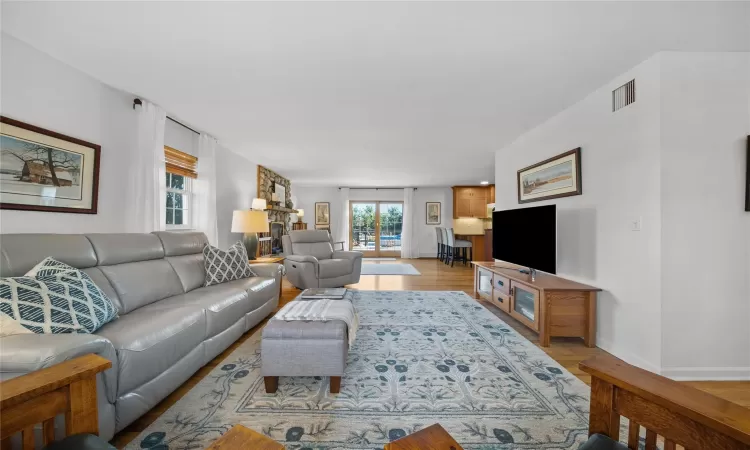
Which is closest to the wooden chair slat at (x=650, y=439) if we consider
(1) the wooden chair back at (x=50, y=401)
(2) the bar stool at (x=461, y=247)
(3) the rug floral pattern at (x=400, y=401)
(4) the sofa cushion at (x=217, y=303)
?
(3) the rug floral pattern at (x=400, y=401)

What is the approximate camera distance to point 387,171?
609cm

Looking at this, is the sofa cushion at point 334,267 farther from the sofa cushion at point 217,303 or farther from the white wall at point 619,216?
the white wall at point 619,216

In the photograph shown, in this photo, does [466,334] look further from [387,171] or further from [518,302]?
[387,171]

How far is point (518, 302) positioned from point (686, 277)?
126cm

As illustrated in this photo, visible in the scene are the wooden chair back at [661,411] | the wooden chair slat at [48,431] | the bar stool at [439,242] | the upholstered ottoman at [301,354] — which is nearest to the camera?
the wooden chair back at [661,411]

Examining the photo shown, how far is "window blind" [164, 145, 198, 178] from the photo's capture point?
3.34 meters

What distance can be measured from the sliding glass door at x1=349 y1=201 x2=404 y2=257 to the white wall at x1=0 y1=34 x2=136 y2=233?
21.5 feet

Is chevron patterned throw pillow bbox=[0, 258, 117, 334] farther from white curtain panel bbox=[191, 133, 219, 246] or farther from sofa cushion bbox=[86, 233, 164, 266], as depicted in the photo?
white curtain panel bbox=[191, 133, 219, 246]

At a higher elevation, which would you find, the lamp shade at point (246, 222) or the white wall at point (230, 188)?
the white wall at point (230, 188)

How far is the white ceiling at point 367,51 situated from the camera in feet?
5.22

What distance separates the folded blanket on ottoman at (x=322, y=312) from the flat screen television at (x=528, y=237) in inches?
76.4

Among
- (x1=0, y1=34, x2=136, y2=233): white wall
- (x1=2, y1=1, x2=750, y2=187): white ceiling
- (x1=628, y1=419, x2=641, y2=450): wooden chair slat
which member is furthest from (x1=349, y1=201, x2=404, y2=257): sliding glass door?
(x1=628, y1=419, x2=641, y2=450): wooden chair slat

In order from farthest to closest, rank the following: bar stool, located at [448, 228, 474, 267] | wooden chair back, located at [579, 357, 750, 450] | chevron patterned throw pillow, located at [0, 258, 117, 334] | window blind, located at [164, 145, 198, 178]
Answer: bar stool, located at [448, 228, 474, 267] → window blind, located at [164, 145, 198, 178] → chevron patterned throw pillow, located at [0, 258, 117, 334] → wooden chair back, located at [579, 357, 750, 450]

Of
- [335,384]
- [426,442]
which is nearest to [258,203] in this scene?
[335,384]
